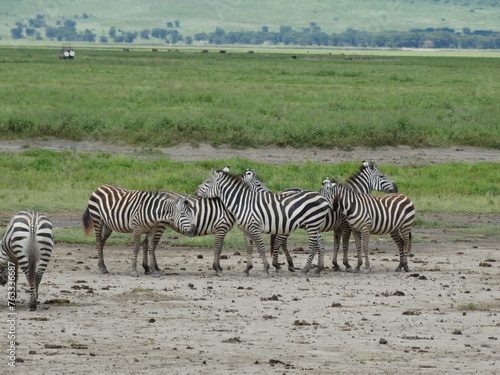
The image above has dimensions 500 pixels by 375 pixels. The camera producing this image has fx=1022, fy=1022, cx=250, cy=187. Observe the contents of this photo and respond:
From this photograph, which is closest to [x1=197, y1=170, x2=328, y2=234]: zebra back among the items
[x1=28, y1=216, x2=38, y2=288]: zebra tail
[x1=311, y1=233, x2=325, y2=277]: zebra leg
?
[x1=311, y1=233, x2=325, y2=277]: zebra leg

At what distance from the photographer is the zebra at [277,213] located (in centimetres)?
1532

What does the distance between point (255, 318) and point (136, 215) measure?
12.8ft

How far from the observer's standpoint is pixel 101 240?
15.6 m

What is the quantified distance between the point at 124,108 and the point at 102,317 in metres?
29.7

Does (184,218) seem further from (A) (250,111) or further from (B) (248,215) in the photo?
(A) (250,111)

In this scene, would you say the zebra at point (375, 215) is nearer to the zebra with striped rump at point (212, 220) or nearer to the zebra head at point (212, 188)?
the zebra with striped rump at point (212, 220)

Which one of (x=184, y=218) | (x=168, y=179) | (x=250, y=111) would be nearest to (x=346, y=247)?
(x=184, y=218)

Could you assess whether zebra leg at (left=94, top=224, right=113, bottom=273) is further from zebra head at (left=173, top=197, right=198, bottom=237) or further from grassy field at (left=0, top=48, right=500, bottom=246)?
grassy field at (left=0, top=48, right=500, bottom=246)

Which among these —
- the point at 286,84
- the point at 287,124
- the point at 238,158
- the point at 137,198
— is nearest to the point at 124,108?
the point at 287,124

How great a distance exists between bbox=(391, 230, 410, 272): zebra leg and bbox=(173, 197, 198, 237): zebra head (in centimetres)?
323

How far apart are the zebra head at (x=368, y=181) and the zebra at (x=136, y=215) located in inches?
129

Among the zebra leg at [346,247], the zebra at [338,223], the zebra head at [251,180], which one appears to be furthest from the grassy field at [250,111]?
the zebra leg at [346,247]

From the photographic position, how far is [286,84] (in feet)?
A: 190

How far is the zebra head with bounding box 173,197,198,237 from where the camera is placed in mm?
15016
